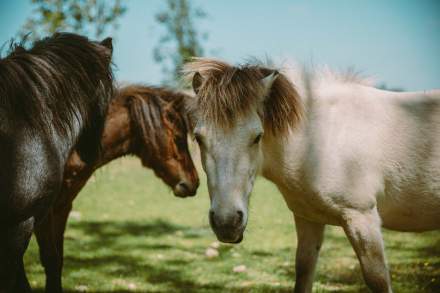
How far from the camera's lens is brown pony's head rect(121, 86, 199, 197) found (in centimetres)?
466

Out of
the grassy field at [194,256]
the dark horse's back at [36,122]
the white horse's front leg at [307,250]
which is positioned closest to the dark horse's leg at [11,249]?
the dark horse's back at [36,122]

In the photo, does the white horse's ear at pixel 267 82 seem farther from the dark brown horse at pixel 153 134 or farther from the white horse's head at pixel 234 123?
the dark brown horse at pixel 153 134

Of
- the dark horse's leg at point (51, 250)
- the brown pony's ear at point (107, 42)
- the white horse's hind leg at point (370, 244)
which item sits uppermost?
the brown pony's ear at point (107, 42)

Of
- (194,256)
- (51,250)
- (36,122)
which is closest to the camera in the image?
(36,122)

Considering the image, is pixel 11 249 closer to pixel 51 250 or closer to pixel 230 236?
pixel 230 236

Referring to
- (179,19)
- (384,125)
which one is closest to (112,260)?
(384,125)

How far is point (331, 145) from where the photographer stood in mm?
3025

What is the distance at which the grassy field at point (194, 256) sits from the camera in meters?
4.74

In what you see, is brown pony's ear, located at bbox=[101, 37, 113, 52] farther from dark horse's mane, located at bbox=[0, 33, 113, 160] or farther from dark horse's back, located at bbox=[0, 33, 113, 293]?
dark horse's back, located at bbox=[0, 33, 113, 293]

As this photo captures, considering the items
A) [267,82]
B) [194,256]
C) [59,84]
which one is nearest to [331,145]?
[267,82]

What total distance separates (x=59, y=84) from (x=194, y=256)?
3.93 meters

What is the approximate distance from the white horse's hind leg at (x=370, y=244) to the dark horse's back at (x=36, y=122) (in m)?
2.02

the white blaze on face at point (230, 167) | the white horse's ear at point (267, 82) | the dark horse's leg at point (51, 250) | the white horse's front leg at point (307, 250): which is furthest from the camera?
the dark horse's leg at point (51, 250)

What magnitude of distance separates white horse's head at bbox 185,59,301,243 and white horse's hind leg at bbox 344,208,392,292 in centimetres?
78
